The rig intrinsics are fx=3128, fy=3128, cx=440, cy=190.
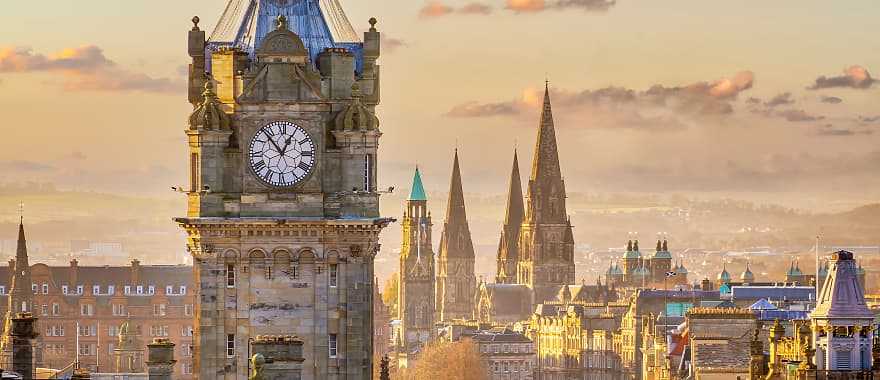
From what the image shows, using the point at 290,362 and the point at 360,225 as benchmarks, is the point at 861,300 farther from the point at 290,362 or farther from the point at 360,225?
the point at 290,362

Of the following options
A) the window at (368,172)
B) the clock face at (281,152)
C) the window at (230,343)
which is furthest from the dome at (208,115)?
the window at (230,343)

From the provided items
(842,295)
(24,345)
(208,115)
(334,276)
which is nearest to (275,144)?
(208,115)

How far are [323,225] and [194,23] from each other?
7.14 m

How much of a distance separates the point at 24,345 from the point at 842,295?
30044 mm

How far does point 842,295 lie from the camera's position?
95688mm

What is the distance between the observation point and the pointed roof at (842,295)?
95.4m

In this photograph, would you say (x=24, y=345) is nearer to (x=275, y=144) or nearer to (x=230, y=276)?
(x=230, y=276)

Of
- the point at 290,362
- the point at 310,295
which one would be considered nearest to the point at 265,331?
the point at 310,295

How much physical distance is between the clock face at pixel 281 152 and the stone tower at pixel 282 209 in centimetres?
3

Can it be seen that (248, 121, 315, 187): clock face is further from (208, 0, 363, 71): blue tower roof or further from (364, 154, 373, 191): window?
(208, 0, 363, 71): blue tower roof

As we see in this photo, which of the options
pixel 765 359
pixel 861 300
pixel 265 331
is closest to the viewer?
pixel 265 331

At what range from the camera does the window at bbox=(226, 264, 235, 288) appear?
86938 millimetres

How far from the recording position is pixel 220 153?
286 ft

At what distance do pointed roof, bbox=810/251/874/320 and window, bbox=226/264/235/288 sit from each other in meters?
19.5
